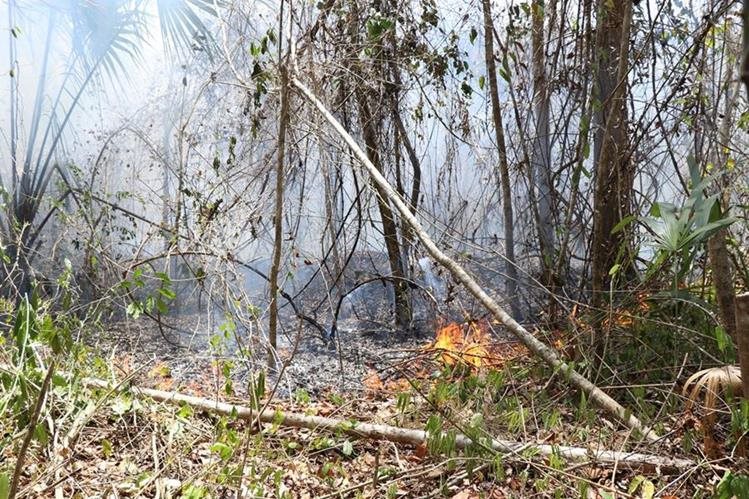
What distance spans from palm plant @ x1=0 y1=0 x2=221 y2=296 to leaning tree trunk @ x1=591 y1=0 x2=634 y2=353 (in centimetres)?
215

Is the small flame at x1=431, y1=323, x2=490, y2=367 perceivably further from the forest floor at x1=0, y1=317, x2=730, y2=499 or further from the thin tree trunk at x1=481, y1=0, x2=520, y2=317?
the thin tree trunk at x1=481, y1=0, x2=520, y2=317

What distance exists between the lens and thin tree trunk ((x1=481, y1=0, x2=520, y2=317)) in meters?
3.27

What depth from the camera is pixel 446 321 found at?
144 inches

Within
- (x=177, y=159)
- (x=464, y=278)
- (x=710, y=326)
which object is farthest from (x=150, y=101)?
(x=710, y=326)

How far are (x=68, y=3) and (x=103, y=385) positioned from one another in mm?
2488

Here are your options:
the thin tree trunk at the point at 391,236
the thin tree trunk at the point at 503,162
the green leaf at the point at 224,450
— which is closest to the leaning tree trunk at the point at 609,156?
the thin tree trunk at the point at 503,162

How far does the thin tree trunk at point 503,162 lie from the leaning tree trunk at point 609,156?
43 cm

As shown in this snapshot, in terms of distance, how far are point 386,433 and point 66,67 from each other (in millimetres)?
2893

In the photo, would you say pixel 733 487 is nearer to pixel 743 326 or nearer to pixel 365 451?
pixel 743 326

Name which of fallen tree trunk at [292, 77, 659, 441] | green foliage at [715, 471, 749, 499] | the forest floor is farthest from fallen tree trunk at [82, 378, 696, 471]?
green foliage at [715, 471, 749, 499]

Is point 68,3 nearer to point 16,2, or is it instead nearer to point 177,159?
point 16,2

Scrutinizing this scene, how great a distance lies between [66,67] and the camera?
3.76 metres

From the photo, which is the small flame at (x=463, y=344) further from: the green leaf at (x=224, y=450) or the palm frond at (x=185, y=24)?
the palm frond at (x=185, y=24)

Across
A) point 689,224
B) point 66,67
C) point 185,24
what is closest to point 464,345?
point 689,224
